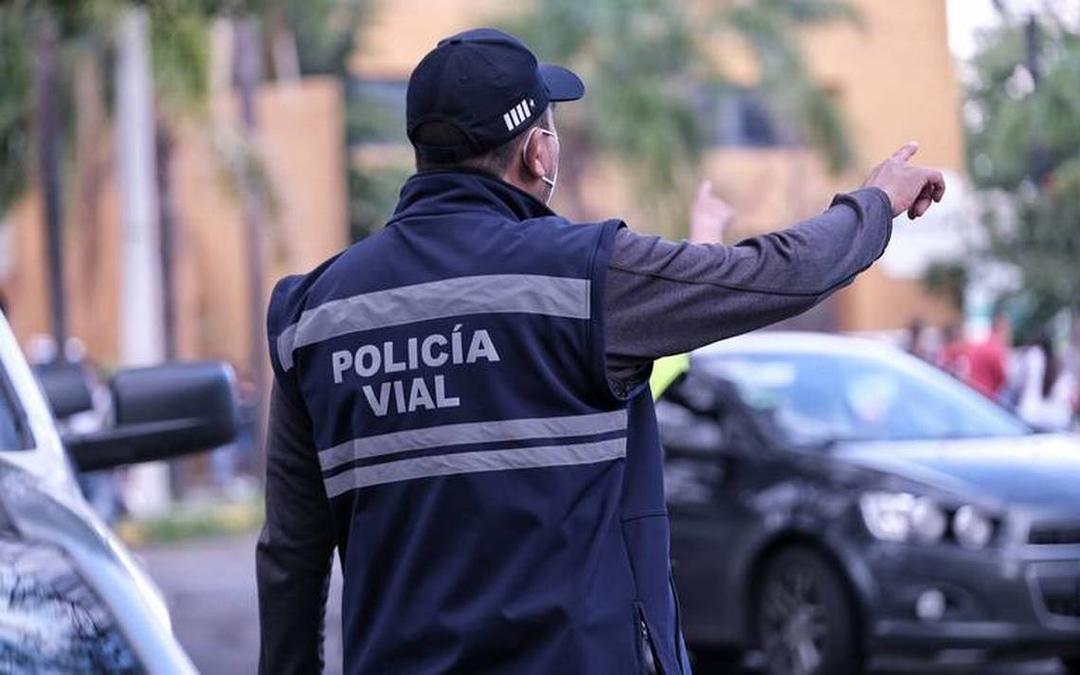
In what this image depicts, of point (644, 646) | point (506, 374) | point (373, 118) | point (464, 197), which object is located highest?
point (373, 118)

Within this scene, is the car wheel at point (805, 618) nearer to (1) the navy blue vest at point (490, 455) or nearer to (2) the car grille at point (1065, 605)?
(2) the car grille at point (1065, 605)

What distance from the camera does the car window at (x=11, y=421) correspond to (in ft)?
13.9

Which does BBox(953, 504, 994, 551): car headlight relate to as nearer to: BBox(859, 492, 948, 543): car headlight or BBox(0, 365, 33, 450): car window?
BBox(859, 492, 948, 543): car headlight

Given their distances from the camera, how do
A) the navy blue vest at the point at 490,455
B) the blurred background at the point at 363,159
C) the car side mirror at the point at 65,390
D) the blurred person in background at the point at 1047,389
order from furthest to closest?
1. the blurred background at the point at 363,159
2. the blurred person in background at the point at 1047,389
3. the car side mirror at the point at 65,390
4. the navy blue vest at the point at 490,455

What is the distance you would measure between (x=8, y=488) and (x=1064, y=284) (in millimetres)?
32456

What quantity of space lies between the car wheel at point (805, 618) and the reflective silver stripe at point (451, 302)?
6.14m

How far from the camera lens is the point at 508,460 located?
10.1 feet

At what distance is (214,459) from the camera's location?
2661 cm

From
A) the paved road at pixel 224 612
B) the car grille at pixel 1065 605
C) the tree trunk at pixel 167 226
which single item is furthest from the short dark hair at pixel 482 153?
the tree trunk at pixel 167 226

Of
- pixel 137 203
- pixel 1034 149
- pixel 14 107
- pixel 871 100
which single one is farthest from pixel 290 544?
pixel 871 100

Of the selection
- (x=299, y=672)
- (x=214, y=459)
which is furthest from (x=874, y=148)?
(x=299, y=672)

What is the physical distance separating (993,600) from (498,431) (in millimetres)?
6039

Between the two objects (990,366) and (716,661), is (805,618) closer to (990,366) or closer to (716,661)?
(716,661)

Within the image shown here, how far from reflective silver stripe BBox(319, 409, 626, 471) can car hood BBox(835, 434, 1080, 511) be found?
603 cm
